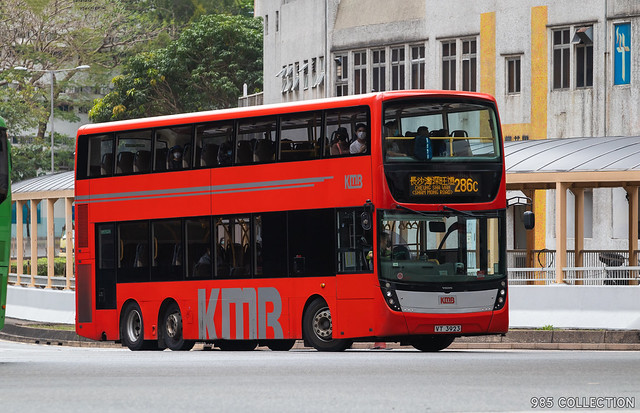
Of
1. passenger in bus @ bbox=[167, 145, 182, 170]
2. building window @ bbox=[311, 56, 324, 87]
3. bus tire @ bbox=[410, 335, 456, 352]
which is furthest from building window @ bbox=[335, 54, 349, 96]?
bus tire @ bbox=[410, 335, 456, 352]

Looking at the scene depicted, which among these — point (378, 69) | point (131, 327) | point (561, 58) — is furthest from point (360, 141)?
point (378, 69)

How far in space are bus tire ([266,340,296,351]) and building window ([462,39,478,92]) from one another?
19452 millimetres

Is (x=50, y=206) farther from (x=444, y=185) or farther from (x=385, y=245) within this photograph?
(x=444, y=185)

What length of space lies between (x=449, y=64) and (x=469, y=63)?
2.43ft

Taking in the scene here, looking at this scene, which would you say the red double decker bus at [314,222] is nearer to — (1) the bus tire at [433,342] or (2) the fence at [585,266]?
(1) the bus tire at [433,342]

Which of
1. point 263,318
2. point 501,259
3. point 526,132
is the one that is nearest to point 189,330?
point 263,318

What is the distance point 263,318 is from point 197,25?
5272cm

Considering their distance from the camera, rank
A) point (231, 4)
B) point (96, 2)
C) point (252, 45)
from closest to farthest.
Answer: point (252, 45)
point (96, 2)
point (231, 4)

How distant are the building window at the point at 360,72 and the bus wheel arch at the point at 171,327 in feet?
70.2

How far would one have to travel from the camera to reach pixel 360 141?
20.3 metres

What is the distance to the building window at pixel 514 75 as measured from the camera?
40.6 meters

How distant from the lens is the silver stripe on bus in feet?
69.7

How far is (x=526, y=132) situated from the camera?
131 ft

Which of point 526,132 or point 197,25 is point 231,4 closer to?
point 197,25
